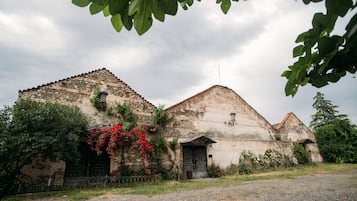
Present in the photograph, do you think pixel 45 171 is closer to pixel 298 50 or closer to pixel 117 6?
pixel 117 6

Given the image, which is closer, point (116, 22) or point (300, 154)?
point (116, 22)

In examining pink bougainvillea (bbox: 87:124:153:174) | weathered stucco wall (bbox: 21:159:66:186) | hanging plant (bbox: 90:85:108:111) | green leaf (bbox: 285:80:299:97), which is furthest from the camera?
hanging plant (bbox: 90:85:108:111)

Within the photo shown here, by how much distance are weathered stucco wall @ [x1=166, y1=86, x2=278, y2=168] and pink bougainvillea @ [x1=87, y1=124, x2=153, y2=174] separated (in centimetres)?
234

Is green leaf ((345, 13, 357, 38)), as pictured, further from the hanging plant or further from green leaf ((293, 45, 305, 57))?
the hanging plant

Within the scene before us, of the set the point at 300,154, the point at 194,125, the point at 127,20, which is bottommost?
the point at 300,154

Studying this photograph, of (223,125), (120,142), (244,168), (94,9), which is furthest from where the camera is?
(223,125)

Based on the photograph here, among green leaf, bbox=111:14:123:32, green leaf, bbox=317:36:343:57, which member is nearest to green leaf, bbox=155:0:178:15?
green leaf, bbox=111:14:123:32

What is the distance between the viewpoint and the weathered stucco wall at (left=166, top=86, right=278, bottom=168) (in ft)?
45.1

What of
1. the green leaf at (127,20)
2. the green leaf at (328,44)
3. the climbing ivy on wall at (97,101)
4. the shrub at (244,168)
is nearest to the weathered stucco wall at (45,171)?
the climbing ivy on wall at (97,101)

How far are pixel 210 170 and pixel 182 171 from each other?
2.15m

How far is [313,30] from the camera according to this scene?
91cm

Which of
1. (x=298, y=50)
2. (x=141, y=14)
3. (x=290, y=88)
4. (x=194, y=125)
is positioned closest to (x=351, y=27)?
(x=298, y=50)

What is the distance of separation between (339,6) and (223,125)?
14.9m

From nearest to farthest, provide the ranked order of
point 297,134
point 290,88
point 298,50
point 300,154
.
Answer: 1. point 298,50
2. point 290,88
3. point 300,154
4. point 297,134
